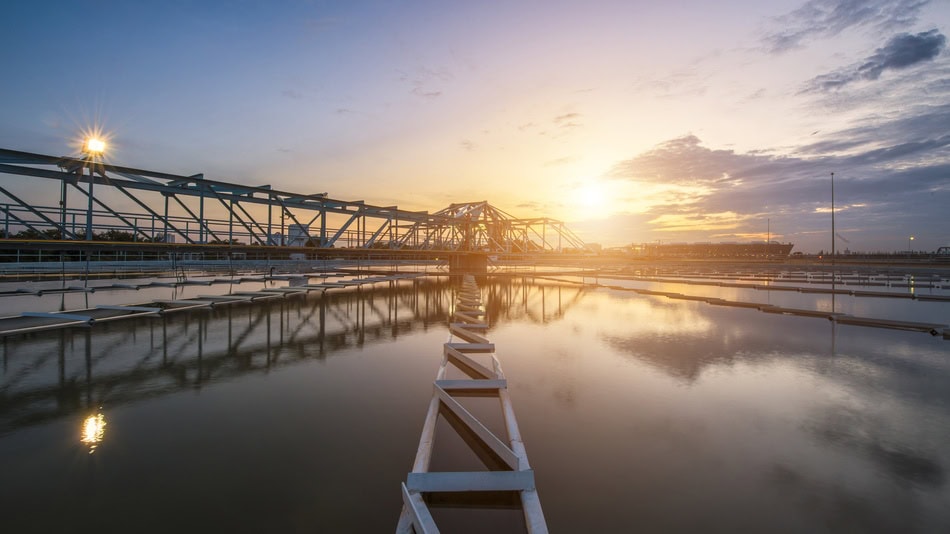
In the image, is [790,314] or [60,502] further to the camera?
[790,314]

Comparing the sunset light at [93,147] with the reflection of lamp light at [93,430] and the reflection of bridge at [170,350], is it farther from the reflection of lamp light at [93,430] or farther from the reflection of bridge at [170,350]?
the reflection of lamp light at [93,430]

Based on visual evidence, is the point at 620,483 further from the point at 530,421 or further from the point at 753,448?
the point at 753,448

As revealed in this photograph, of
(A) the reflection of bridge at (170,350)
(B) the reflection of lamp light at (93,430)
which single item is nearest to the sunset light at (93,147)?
(A) the reflection of bridge at (170,350)

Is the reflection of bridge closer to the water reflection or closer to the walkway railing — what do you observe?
the water reflection

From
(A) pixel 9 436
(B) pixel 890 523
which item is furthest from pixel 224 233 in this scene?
(B) pixel 890 523

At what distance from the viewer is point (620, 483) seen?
406 centimetres

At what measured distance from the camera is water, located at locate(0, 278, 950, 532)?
11.6ft

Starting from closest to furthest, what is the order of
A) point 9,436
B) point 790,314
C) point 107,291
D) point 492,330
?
point 9,436 → point 492,330 → point 790,314 → point 107,291

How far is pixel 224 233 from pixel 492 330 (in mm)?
16542

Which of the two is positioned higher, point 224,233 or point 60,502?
point 224,233

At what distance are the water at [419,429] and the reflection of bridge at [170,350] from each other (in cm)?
7

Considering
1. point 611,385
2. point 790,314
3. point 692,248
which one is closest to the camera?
point 611,385

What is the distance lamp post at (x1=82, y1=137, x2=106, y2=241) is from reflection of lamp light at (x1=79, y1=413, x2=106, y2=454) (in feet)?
46.5

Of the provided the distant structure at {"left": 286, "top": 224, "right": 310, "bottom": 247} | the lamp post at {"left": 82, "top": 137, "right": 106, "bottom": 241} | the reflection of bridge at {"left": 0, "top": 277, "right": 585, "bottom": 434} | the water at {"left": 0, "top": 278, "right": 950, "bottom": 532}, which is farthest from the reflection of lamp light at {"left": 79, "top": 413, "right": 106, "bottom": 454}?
the distant structure at {"left": 286, "top": 224, "right": 310, "bottom": 247}
